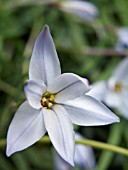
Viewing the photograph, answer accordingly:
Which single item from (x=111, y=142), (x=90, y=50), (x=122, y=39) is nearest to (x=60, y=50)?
(x=90, y=50)

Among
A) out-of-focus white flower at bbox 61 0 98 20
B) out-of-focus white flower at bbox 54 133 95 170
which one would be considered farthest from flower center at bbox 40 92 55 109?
out-of-focus white flower at bbox 61 0 98 20

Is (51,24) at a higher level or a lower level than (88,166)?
higher

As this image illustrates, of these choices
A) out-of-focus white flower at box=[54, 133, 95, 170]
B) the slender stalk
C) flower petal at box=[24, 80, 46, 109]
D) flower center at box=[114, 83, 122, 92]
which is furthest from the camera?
the slender stalk

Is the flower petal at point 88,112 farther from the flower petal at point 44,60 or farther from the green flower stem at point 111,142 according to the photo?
the green flower stem at point 111,142

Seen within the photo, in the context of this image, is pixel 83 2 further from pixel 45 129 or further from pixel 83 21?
pixel 45 129

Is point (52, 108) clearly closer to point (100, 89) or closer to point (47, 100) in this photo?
point (47, 100)

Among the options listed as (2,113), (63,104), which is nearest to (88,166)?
(2,113)

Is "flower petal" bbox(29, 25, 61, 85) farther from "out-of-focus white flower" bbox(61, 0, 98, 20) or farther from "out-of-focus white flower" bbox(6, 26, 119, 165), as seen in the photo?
"out-of-focus white flower" bbox(61, 0, 98, 20)
